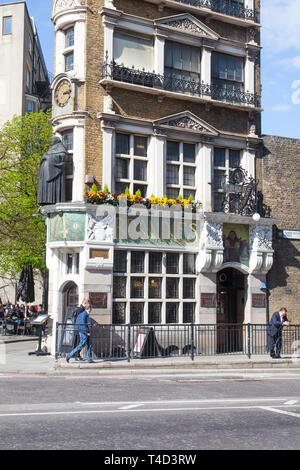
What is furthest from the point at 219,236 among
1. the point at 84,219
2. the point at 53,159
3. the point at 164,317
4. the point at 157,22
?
the point at 157,22

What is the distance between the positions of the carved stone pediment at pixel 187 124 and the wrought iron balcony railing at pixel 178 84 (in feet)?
3.12

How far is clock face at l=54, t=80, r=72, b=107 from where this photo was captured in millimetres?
19047

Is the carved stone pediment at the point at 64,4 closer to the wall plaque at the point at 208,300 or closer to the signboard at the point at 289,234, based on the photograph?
the wall plaque at the point at 208,300

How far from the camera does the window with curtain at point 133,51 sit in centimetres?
1948

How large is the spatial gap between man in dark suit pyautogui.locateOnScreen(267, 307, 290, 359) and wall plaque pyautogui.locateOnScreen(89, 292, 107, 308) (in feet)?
17.6

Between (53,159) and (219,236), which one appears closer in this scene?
(53,159)

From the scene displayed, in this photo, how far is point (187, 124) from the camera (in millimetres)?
20344

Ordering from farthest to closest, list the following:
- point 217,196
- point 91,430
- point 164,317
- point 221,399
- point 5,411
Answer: point 217,196, point 164,317, point 221,399, point 5,411, point 91,430

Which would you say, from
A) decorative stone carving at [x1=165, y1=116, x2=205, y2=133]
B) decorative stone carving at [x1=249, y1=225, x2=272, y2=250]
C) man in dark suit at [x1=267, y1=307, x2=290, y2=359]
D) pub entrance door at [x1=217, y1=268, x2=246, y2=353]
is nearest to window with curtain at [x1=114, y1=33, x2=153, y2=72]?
decorative stone carving at [x1=165, y1=116, x2=205, y2=133]

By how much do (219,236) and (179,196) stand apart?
204 centimetres

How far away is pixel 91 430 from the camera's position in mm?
7730

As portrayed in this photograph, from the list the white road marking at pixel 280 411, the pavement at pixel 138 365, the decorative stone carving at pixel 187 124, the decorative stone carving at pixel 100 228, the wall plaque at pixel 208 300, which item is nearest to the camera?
the white road marking at pixel 280 411

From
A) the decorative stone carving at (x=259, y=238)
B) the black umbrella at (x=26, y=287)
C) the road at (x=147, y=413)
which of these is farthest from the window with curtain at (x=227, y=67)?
the black umbrella at (x=26, y=287)

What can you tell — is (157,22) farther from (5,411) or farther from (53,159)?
(5,411)
